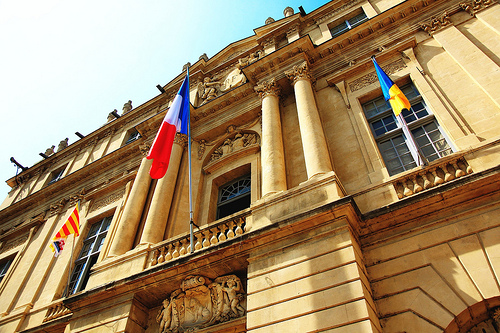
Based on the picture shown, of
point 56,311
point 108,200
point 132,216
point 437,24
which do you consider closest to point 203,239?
point 132,216

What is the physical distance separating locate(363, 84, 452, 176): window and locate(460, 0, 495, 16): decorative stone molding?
2.98 metres

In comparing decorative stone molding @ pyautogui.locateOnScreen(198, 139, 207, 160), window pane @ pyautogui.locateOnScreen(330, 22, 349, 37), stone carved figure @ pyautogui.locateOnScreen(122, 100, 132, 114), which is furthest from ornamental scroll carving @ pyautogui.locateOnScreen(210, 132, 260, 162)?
stone carved figure @ pyautogui.locateOnScreen(122, 100, 132, 114)

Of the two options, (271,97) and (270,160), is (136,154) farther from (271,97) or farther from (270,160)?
(270,160)

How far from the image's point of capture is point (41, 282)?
477 inches

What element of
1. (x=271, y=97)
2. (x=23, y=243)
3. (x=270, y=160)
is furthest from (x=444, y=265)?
(x=23, y=243)

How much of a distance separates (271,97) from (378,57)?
3.47m

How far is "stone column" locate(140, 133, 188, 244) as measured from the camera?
962 centimetres

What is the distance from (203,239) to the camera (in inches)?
330

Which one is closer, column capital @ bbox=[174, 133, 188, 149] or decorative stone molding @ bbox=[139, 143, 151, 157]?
column capital @ bbox=[174, 133, 188, 149]

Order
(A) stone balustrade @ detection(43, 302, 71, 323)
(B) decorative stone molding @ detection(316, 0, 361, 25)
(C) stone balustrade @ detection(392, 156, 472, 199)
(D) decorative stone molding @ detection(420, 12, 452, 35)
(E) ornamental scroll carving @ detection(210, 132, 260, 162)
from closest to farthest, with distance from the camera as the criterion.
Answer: (C) stone balustrade @ detection(392, 156, 472, 199) < (A) stone balustrade @ detection(43, 302, 71, 323) < (D) decorative stone molding @ detection(420, 12, 452, 35) < (E) ornamental scroll carving @ detection(210, 132, 260, 162) < (B) decorative stone molding @ detection(316, 0, 361, 25)

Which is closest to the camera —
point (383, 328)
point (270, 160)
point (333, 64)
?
point (383, 328)

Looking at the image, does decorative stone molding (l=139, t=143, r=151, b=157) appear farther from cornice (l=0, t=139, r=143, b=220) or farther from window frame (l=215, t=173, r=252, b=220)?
window frame (l=215, t=173, r=252, b=220)

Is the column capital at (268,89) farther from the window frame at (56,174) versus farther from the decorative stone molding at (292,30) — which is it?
the window frame at (56,174)

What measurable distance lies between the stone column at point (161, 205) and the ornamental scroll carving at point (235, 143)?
132cm
